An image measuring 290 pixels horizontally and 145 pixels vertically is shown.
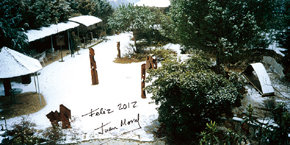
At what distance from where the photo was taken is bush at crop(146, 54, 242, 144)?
23.1 ft

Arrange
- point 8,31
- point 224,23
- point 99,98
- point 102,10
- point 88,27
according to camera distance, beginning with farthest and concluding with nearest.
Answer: point 102,10 < point 88,27 < point 8,31 < point 99,98 < point 224,23

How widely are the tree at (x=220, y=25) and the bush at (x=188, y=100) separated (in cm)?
407

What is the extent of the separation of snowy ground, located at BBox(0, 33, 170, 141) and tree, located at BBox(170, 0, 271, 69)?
4.42 m

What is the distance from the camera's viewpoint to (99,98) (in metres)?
11.1

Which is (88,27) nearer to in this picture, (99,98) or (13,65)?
(99,98)

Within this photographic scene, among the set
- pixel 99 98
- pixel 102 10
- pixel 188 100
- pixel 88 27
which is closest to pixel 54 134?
pixel 99 98

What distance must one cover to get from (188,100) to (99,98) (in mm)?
5504

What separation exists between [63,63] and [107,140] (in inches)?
458

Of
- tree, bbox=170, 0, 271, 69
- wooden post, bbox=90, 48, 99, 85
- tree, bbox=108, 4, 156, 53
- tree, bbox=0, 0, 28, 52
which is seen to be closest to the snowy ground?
wooden post, bbox=90, 48, 99, 85

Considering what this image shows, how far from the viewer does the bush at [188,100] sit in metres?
7.04

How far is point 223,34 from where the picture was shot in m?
11.4

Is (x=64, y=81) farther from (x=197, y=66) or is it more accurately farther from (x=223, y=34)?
(x=223, y=34)
